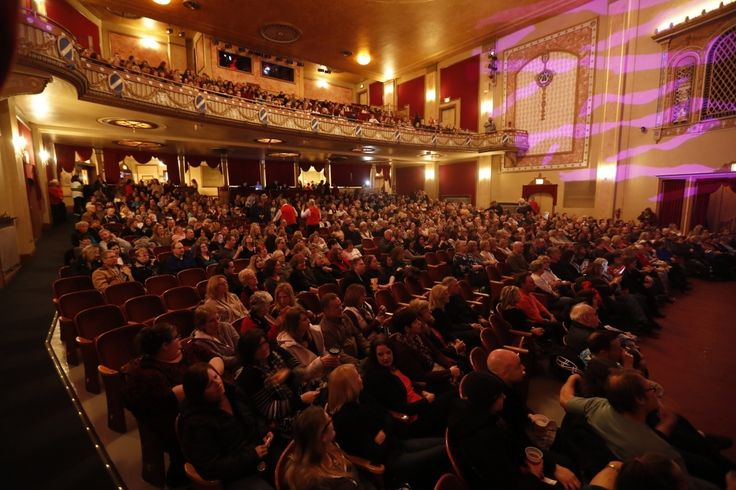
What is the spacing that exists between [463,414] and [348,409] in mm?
549

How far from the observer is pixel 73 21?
10531 millimetres

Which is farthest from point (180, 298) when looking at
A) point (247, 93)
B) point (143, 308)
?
point (247, 93)

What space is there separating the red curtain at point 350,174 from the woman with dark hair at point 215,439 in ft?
57.5

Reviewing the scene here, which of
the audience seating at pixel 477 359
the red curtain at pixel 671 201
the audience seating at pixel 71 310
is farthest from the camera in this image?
the red curtain at pixel 671 201

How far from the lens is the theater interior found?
328cm

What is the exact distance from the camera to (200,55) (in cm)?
1444

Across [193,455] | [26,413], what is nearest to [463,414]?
[193,455]

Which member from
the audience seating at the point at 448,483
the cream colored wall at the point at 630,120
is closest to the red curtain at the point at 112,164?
the audience seating at the point at 448,483

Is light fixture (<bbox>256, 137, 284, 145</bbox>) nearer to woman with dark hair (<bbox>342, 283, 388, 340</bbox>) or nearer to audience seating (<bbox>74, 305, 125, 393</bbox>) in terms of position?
audience seating (<bbox>74, 305, 125, 393</bbox>)

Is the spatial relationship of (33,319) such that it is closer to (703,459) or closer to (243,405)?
(243,405)

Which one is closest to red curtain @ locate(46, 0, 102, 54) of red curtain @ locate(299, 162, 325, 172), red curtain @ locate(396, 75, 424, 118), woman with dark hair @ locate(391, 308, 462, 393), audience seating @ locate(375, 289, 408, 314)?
red curtain @ locate(299, 162, 325, 172)

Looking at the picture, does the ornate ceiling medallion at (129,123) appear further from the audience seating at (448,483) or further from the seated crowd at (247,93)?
the audience seating at (448,483)

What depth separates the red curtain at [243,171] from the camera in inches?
628

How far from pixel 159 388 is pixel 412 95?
18711 millimetres
